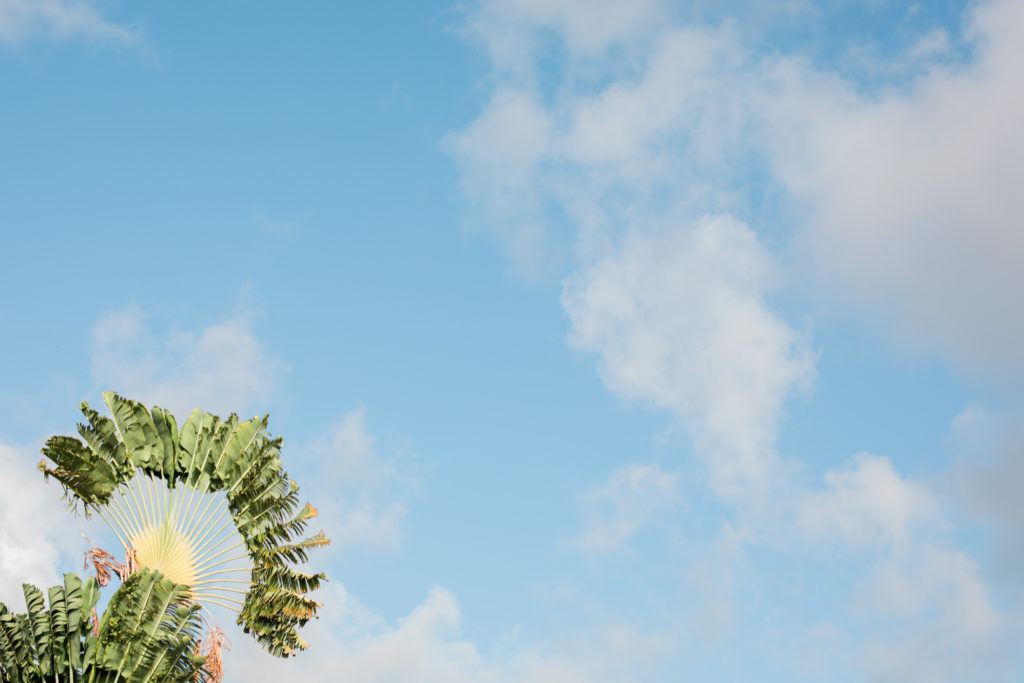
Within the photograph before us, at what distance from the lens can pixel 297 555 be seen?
25.4 m

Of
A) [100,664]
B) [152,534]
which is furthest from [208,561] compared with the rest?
[100,664]

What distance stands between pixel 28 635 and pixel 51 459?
15.2 ft

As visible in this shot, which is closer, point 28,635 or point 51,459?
point 28,635

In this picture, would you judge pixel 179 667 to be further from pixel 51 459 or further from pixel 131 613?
pixel 51 459

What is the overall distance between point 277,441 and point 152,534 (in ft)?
14.6

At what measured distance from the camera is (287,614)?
959 inches

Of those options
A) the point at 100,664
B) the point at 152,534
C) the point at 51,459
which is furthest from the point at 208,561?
the point at 51,459

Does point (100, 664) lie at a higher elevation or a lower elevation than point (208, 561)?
lower

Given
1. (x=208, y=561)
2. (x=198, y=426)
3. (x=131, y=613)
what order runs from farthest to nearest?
(x=198, y=426) < (x=208, y=561) < (x=131, y=613)

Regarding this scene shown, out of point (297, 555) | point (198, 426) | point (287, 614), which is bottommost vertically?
point (287, 614)

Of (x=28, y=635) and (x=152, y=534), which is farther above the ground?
(x=152, y=534)

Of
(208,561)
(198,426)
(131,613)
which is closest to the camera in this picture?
(131,613)

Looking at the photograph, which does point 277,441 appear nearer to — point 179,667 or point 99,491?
point 99,491

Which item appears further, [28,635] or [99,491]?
[99,491]
